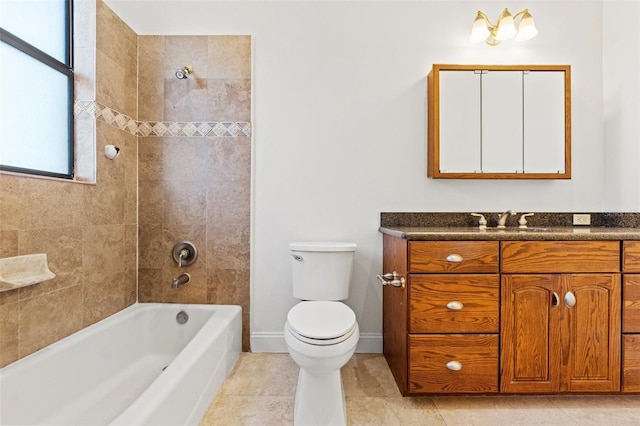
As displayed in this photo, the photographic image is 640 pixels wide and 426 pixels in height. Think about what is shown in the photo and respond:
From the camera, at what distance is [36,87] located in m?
1.47

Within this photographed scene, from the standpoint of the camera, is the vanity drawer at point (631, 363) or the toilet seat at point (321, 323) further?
the vanity drawer at point (631, 363)

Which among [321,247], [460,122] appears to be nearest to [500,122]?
[460,122]

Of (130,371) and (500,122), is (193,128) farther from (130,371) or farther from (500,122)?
(500,122)

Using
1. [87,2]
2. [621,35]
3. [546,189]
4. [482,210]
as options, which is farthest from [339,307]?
[621,35]

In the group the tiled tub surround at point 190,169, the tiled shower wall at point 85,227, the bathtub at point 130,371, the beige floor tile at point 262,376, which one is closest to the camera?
the bathtub at point 130,371

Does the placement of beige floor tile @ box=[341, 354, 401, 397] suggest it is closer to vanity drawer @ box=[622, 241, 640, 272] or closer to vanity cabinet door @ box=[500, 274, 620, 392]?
vanity cabinet door @ box=[500, 274, 620, 392]

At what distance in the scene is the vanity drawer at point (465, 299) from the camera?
148 centimetres

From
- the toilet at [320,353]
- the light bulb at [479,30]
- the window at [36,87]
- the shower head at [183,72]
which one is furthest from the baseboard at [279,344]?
the light bulb at [479,30]

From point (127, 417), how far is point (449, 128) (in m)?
2.11

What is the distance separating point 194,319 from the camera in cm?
198

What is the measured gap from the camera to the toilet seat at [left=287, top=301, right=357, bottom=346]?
50.1 inches

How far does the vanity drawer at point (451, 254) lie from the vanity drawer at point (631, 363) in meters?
0.72

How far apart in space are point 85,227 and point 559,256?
2.36 m

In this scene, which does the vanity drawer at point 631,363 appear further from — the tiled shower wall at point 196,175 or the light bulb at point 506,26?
the tiled shower wall at point 196,175
